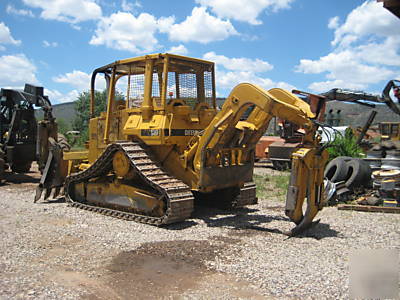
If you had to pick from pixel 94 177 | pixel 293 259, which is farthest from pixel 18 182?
A: pixel 293 259

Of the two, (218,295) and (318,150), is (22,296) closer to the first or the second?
(218,295)

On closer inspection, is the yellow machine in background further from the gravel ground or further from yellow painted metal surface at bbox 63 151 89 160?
yellow painted metal surface at bbox 63 151 89 160

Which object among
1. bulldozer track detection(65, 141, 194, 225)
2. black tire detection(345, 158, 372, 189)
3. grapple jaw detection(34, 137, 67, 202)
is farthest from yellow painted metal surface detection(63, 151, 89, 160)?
black tire detection(345, 158, 372, 189)

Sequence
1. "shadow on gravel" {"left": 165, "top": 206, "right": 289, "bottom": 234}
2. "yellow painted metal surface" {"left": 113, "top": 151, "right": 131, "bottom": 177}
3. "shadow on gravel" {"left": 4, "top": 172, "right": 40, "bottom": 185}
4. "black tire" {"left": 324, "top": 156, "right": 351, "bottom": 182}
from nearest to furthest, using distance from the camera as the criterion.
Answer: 1. "shadow on gravel" {"left": 165, "top": 206, "right": 289, "bottom": 234}
2. "yellow painted metal surface" {"left": 113, "top": 151, "right": 131, "bottom": 177}
3. "black tire" {"left": 324, "top": 156, "right": 351, "bottom": 182}
4. "shadow on gravel" {"left": 4, "top": 172, "right": 40, "bottom": 185}

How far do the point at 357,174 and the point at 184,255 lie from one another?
19.8 feet

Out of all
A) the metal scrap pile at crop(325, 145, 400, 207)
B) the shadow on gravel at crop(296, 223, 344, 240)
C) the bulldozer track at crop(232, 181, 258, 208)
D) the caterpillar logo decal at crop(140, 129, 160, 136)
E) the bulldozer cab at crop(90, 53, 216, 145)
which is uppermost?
the bulldozer cab at crop(90, 53, 216, 145)

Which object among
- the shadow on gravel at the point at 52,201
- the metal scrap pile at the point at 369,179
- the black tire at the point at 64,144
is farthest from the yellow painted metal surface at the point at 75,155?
the metal scrap pile at the point at 369,179

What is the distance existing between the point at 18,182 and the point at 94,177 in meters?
5.66

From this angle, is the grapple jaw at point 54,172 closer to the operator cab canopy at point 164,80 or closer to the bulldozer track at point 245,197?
the operator cab canopy at point 164,80

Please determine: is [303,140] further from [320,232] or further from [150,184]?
[150,184]

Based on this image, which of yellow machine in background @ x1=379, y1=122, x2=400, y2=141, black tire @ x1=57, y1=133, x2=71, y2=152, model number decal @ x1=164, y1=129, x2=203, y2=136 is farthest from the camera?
yellow machine in background @ x1=379, y1=122, x2=400, y2=141

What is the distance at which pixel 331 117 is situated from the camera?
2328 cm

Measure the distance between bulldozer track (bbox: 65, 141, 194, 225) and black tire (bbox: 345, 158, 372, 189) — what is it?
4696mm

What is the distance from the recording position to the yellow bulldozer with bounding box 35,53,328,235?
634cm
